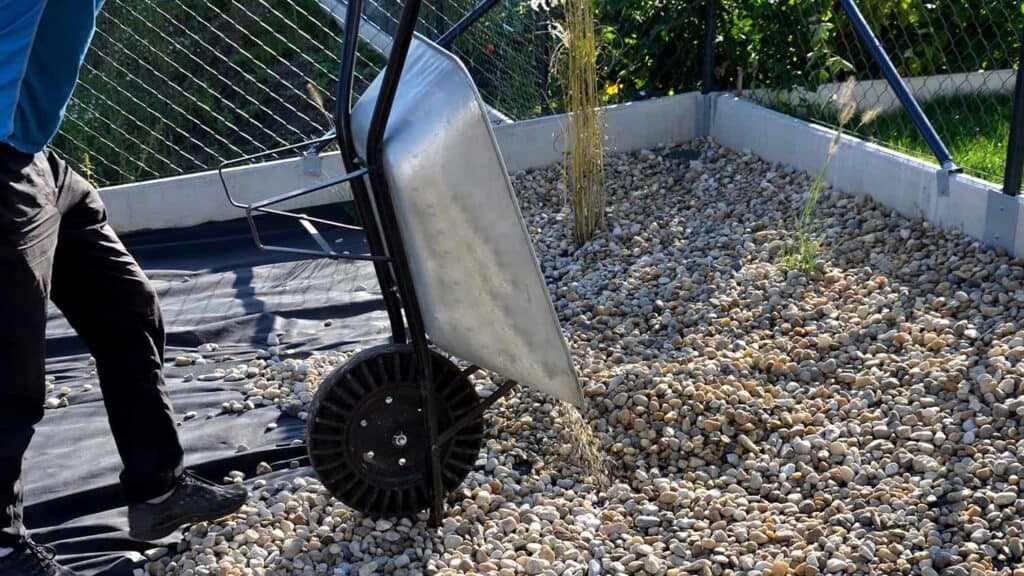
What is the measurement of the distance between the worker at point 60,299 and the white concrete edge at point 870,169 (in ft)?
8.13

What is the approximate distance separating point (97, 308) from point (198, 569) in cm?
64

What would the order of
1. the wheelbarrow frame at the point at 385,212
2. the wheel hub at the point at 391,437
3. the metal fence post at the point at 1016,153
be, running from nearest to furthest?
the wheelbarrow frame at the point at 385,212 < the wheel hub at the point at 391,437 < the metal fence post at the point at 1016,153

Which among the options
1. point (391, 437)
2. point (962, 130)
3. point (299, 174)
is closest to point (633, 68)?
point (962, 130)

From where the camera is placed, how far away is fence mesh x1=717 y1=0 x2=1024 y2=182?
5043 mm

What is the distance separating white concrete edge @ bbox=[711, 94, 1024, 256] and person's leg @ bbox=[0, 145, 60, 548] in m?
2.80

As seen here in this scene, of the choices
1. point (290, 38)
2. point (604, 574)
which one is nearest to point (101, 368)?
point (604, 574)

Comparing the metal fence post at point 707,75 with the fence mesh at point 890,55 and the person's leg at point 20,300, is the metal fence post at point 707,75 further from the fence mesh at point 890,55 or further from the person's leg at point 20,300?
the person's leg at point 20,300

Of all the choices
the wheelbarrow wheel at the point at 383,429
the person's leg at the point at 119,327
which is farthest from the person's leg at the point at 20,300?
the wheelbarrow wheel at the point at 383,429

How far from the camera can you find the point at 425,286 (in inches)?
95.4

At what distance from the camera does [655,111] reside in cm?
545

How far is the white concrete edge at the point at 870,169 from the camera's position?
3.77m

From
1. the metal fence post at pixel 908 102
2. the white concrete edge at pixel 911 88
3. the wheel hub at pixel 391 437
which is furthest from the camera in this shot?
the white concrete edge at pixel 911 88

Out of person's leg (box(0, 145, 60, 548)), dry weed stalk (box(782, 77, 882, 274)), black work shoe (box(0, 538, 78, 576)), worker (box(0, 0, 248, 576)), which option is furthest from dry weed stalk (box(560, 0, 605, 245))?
black work shoe (box(0, 538, 78, 576))

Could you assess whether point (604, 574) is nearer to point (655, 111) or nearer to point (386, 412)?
point (386, 412)
